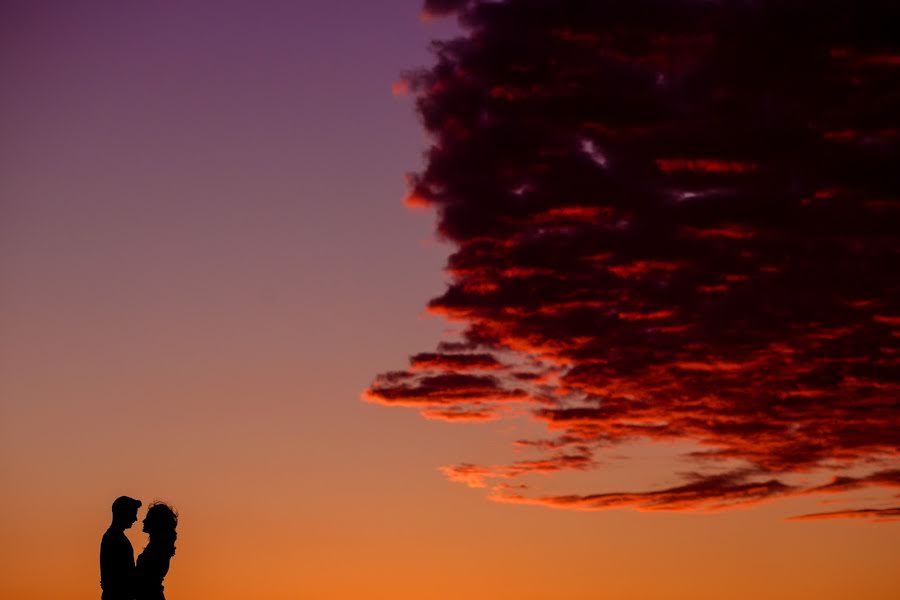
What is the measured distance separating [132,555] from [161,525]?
0.48 m

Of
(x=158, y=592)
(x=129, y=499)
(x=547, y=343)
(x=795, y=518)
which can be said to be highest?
(x=547, y=343)

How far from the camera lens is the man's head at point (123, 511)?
45.2 feet

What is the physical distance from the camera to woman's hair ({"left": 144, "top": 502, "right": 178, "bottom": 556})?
14.2m

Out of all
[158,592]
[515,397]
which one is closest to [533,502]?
[515,397]

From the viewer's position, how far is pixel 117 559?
13805mm

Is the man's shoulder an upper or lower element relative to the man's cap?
lower

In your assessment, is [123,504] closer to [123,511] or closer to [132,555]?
[123,511]

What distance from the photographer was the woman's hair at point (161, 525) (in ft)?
46.5

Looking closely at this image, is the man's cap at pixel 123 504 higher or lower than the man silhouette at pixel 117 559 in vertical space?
higher

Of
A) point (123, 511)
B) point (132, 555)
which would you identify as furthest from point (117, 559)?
point (123, 511)

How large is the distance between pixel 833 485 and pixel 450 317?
27.5 m

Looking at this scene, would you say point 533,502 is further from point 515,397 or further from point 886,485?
point 886,485

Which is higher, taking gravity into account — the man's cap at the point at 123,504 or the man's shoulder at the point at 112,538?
the man's cap at the point at 123,504

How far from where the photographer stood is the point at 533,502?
2299 inches
